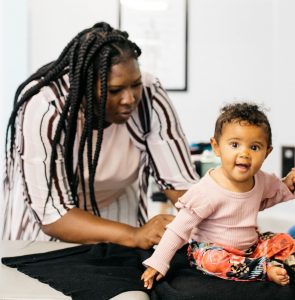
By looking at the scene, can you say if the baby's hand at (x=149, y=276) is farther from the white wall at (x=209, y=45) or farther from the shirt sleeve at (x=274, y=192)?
the white wall at (x=209, y=45)

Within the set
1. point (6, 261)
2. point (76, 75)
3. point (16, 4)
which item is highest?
point (16, 4)

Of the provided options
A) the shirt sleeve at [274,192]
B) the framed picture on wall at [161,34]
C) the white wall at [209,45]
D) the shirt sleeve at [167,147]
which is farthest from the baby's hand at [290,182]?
the framed picture on wall at [161,34]

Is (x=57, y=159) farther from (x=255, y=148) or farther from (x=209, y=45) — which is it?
(x=209, y=45)

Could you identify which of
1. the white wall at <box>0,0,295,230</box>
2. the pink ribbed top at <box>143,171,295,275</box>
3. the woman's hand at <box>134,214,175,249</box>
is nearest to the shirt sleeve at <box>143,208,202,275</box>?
the pink ribbed top at <box>143,171,295,275</box>

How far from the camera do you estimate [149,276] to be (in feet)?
3.17

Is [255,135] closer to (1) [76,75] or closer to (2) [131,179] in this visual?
(1) [76,75]

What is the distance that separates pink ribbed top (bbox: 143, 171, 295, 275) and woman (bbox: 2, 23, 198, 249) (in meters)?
0.12

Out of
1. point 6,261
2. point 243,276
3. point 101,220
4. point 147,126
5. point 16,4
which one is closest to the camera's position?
point 243,276

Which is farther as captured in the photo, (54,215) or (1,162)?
(1,162)

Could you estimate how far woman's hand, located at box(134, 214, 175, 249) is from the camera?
117 centimetres

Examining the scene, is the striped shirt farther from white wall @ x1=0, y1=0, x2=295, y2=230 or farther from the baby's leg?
white wall @ x1=0, y1=0, x2=295, y2=230

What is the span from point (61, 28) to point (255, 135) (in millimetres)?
2607

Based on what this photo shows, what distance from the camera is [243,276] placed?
0.97 meters

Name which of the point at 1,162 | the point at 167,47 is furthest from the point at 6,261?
the point at 167,47
